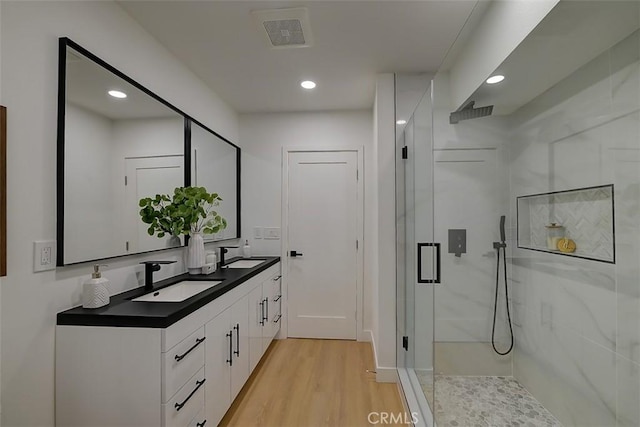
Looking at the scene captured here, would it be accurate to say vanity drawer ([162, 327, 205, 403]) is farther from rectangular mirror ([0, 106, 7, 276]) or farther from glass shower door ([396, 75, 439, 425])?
glass shower door ([396, 75, 439, 425])

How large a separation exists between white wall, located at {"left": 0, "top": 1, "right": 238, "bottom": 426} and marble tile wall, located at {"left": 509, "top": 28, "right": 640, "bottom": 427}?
2.43 metres

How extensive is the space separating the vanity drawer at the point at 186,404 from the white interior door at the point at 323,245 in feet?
6.35

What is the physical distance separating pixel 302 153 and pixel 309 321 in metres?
1.90

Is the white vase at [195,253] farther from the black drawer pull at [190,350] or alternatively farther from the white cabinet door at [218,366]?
the black drawer pull at [190,350]

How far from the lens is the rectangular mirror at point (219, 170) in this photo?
2.67 m

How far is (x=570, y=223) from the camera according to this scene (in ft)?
5.68

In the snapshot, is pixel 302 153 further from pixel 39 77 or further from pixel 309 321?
pixel 39 77

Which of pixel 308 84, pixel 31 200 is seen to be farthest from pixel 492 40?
pixel 31 200

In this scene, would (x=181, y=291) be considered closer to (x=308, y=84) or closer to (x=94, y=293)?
(x=94, y=293)

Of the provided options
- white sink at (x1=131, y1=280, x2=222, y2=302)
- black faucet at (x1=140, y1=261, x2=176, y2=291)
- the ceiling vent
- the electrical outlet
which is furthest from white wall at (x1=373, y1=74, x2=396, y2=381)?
the electrical outlet

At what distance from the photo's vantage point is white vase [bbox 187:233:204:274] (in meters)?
2.33


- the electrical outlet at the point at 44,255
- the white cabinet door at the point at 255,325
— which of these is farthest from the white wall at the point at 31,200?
the white cabinet door at the point at 255,325

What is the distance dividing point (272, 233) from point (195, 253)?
4.38ft

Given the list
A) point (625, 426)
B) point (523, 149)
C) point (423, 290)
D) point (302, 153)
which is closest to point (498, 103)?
point (523, 149)
